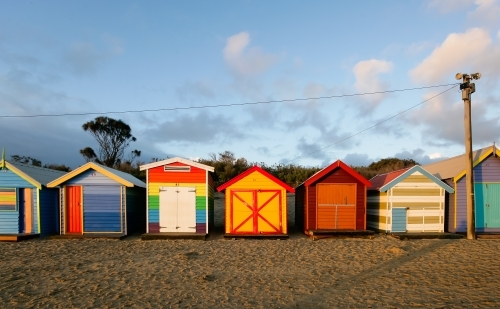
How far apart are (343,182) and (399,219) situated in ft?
9.52

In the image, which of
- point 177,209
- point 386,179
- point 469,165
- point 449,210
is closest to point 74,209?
point 177,209

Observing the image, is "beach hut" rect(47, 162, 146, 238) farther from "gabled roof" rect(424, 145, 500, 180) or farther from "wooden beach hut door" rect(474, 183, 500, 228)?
"wooden beach hut door" rect(474, 183, 500, 228)

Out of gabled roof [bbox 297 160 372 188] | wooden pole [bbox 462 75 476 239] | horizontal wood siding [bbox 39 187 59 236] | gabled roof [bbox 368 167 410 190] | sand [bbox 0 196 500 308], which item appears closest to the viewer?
sand [bbox 0 196 500 308]

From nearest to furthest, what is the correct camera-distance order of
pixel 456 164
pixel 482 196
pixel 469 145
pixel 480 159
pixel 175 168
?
pixel 469 145 → pixel 175 168 → pixel 480 159 → pixel 482 196 → pixel 456 164

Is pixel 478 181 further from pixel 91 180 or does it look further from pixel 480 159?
pixel 91 180

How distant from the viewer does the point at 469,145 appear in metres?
15.5

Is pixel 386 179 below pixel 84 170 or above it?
below

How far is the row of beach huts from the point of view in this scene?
51.3 ft

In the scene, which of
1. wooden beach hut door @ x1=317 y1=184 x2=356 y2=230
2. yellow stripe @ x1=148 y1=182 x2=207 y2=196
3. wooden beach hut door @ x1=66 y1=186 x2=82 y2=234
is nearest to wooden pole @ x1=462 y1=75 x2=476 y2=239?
wooden beach hut door @ x1=317 y1=184 x2=356 y2=230

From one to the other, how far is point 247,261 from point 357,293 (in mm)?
4042

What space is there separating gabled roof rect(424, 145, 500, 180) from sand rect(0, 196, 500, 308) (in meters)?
3.38

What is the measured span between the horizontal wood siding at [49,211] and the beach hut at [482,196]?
18.0 meters

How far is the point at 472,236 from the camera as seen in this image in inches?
603

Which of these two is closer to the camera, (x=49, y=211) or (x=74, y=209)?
(x=74, y=209)
